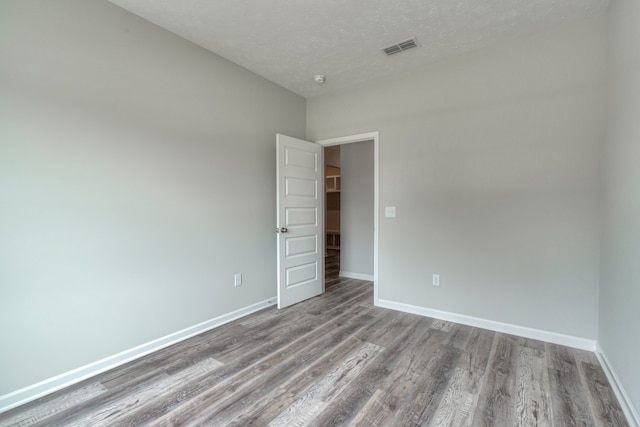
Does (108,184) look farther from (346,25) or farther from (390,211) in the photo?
(390,211)

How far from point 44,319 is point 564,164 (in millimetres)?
4114

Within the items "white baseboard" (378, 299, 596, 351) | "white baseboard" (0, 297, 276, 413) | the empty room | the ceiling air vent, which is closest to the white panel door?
the empty room

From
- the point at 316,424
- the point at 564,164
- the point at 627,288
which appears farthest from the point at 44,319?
the point at 564,164

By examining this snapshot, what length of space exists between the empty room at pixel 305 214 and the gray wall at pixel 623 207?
0.03 meters

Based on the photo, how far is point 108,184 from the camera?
7.03ft

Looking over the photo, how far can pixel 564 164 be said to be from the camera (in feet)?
7.98

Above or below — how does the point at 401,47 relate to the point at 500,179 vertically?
above

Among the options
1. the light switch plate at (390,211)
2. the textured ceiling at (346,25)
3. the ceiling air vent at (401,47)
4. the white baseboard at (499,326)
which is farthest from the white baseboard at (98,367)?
the ceiling air vent at (401,47)

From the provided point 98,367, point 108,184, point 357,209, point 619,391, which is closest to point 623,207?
point 619,391

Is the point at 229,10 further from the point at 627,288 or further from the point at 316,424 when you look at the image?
the point at 627,288

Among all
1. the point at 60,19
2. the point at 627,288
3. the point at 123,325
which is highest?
the point at 60,19

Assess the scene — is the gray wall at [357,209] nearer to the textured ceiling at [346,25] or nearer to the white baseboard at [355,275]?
the white baseboard at [355,275]

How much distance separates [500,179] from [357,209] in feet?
8.10

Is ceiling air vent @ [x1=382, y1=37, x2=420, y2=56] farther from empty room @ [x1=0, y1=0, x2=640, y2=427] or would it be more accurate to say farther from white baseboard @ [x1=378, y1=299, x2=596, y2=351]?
white baseboard @ [x1=378, y1=299, x2=596, y2=351]
